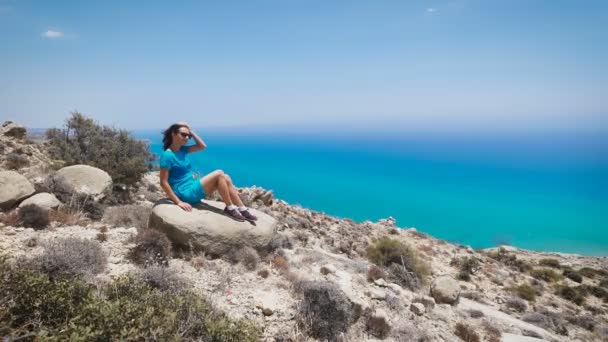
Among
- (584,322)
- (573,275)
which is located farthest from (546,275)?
(584,322)

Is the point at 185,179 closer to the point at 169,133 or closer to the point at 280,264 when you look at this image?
the point at 169,133

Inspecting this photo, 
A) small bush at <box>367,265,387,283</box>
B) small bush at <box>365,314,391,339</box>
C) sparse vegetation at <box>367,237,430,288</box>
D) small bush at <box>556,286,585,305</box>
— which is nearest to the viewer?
small bush at <box>365,314,391,339</box>

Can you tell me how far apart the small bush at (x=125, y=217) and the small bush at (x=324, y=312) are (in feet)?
15.9

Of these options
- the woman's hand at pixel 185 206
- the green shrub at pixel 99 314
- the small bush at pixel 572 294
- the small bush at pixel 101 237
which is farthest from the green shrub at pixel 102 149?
the small bush at pixel 572 294

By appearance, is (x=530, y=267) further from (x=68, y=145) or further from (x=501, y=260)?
(x=68, y=145)

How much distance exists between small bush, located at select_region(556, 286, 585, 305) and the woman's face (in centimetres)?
2056

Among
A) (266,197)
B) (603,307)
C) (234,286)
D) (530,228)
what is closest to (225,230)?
(234,286)

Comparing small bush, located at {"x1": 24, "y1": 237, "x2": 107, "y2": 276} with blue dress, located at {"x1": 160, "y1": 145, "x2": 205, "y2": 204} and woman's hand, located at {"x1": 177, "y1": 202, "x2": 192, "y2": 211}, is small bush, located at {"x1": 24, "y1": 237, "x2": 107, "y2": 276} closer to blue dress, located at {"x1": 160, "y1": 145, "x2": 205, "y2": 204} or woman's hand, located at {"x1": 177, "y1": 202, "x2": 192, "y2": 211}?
woman's hand, located at {"x1": 177, "y1": 202, "x2": 192, "y2": 211}

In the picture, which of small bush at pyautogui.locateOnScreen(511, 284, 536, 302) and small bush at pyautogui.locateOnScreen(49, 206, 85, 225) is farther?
small bush at pyautogui.locateOnScreen(511, 284, 536, 302)

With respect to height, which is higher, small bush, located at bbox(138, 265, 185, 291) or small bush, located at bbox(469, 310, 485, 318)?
small bush, located at bbox(138, 265, 185, 291)

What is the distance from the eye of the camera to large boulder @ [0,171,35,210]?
A: 7.38 metres

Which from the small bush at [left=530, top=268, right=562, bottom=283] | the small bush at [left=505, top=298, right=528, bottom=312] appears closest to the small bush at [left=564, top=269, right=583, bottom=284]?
the small bush at [left=530, top=268, right=562, bottom=283]

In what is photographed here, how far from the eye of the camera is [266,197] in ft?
56.2

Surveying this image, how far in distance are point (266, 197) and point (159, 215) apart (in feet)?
35.7
